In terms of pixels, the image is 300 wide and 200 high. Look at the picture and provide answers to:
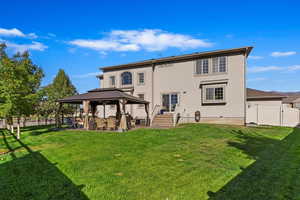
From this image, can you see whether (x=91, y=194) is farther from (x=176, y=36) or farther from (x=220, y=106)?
(x=176, y=36)

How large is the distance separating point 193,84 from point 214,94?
2011 millimetres

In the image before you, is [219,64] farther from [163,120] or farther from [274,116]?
[274,116]

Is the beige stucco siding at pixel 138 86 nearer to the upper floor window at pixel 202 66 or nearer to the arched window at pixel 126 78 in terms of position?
the arched window at pixel 126 78

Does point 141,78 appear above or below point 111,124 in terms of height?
above

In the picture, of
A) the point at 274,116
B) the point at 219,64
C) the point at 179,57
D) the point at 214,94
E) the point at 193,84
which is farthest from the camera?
the point at 274,116

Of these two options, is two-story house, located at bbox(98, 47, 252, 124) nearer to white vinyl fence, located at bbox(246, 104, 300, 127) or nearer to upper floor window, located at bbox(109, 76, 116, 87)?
upper floor window, located at bbox(109, 76, 116, 87)

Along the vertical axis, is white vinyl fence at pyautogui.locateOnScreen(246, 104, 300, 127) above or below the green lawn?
above

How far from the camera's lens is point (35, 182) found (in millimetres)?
3545

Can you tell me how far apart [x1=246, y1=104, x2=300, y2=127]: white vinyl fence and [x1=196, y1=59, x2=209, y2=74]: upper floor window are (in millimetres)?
6311

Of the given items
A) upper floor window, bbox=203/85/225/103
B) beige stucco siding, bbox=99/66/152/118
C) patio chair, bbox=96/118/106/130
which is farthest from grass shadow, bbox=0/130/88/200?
beige stucco siding, bbox=99/66/152/118

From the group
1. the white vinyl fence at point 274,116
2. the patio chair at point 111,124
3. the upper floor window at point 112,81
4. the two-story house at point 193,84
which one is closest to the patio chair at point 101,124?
the patio chair at point 111,124

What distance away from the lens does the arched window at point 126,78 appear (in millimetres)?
18250

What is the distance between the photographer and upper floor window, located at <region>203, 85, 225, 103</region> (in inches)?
549

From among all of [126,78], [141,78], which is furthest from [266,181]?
[126,78]
